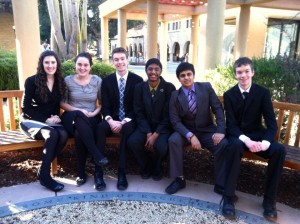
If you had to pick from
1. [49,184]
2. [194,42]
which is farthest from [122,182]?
[194,42]

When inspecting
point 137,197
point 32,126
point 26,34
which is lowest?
point 137,197

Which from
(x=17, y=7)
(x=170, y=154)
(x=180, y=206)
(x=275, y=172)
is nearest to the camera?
(x=275, y=172)

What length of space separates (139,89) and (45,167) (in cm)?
151

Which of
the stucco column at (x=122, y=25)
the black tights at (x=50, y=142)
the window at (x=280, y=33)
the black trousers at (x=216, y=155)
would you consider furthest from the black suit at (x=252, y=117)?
the window at (x=280, y=33)

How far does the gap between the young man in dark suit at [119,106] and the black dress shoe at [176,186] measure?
0.54 metres

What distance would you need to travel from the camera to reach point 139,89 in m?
3.85

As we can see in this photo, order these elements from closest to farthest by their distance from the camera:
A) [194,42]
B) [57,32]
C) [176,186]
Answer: [176,186] → [57,32] → [194,42]

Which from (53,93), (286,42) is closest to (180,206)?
(53,93)

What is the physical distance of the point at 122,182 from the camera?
12.0 feet

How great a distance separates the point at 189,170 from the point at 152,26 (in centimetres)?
799

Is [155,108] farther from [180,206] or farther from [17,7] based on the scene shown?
[17,7]

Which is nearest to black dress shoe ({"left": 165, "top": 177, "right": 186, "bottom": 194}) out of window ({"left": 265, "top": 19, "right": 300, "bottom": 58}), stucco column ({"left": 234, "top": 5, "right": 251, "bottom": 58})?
stucco column ({"left": 234, "top": 5, "right": 251, "bottom": 58})

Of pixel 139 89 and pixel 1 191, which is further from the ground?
pixel 139 89

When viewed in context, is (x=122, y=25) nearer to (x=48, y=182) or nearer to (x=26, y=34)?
(x=26, y=34)
